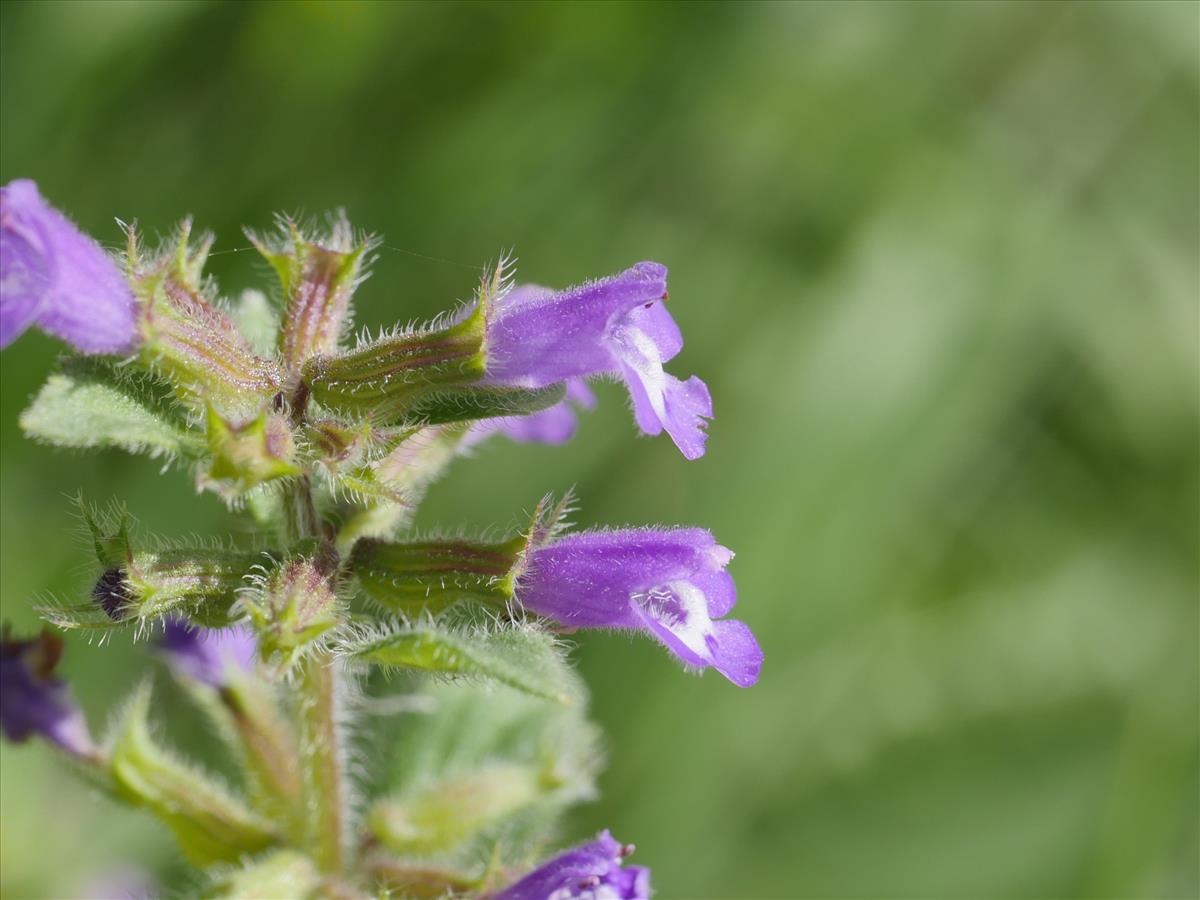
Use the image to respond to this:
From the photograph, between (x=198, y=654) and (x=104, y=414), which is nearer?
(x=104, y=414)

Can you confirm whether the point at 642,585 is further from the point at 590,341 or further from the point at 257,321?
the point at 257,321

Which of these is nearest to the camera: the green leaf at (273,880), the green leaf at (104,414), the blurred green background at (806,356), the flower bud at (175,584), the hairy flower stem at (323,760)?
the green leaf at (104,414)

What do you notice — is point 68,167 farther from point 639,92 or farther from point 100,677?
point 639,92

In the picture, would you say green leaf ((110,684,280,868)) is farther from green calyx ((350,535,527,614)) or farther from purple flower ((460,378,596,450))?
purple flower ((460,378,596,450))

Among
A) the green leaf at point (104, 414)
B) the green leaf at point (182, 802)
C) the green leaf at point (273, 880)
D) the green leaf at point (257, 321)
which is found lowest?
the green leaf at point (273, 880)

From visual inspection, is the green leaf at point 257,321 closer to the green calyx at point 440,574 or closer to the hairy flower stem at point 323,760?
the hairy flower stem at point 323,760

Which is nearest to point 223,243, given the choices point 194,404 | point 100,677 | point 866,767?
point 100,677

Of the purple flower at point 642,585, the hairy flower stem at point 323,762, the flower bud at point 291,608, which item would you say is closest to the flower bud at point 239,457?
the flower bud at point 291,608

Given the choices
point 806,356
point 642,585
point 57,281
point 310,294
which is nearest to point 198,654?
point 310,294
